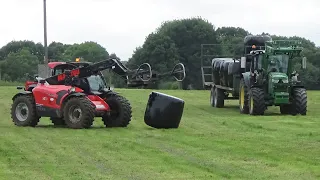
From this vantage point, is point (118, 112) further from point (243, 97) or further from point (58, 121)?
point (243, 97)

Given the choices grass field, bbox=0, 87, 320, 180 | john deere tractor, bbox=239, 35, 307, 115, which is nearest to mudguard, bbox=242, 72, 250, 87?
john deere tractor, bbox=239, 35, 307, 115

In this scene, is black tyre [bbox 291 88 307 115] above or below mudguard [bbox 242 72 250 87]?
below

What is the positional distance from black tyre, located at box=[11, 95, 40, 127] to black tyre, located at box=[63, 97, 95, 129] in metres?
1.34

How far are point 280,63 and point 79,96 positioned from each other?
34.1ft

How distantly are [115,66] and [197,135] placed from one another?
409 centimetres

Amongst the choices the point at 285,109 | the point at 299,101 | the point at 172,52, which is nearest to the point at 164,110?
the point at 299,101

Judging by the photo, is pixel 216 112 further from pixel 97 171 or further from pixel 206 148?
pixel 97 171

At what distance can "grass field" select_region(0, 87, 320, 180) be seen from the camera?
→ 41.5 feet

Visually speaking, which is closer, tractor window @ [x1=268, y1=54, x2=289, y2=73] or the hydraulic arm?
the hydraulic arm

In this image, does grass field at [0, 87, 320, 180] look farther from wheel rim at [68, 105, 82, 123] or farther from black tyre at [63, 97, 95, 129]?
wheel rim at [68, 105, 82, 123]

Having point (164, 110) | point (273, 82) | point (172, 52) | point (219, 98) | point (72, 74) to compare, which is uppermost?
point (172, 52)

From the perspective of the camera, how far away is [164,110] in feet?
71.2

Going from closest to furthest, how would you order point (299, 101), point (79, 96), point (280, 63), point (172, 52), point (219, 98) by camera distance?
1. point (79, 96)
2. point (299, 101)
3. point (280, 63)
4. point (219, 98)
5. point (172, 52)

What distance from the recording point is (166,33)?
92875mm
